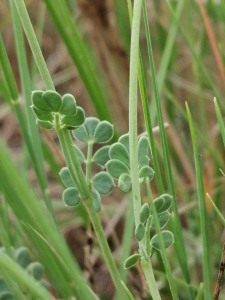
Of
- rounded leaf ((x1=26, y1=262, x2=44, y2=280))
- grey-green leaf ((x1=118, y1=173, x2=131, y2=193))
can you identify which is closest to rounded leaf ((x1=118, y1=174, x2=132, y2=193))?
grey-green leaf ((x1=118, y1=173, x2=131, y2=193))

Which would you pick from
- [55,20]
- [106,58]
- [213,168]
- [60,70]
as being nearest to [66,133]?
[55,20]

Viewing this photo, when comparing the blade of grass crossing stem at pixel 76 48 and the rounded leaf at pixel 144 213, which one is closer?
the rounded leaf at pixel 144 213

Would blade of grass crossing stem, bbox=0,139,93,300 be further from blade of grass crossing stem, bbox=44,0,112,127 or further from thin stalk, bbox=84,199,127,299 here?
blade of grass crossing stem, bbox=44,0,112,127

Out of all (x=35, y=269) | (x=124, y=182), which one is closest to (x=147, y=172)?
(x=124, y=182)

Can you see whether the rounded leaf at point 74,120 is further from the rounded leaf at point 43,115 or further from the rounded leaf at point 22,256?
the rounded leaf at point 22,256

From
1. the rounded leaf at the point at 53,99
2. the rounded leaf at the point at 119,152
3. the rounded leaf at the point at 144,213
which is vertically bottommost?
the rounded leaf at the point at 144,213

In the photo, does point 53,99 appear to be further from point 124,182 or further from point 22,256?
point 22,256

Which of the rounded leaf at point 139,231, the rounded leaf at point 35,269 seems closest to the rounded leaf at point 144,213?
the rounded leaf at point 139,231
